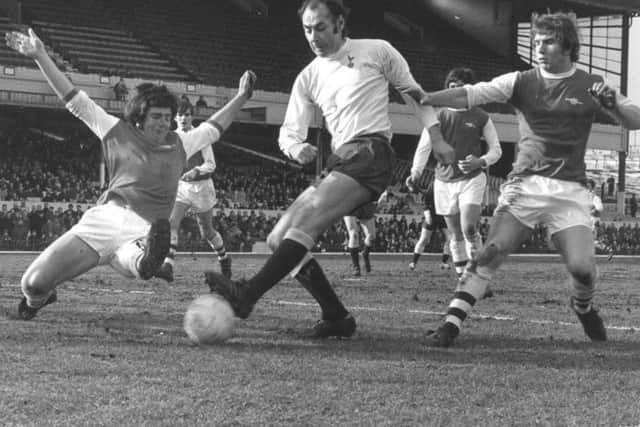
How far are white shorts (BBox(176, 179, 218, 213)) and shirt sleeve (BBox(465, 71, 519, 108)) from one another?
6583mm

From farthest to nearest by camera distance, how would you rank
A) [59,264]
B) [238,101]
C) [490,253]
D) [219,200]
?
[219,200] < [238,101] < [59,264] < [490,253]

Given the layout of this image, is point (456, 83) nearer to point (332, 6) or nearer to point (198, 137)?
point (198, 137)

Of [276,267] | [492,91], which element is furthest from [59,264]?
[492,91]

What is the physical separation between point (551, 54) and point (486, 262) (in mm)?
1398

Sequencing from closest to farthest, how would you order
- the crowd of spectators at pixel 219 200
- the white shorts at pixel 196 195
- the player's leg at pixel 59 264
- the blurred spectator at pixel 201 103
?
1. the player's leg at pixel 59 264
2. the white shorts at pixel 196 195
3. the crowd of spectators at pixel 219 200
4. the blurred spectator at pixel 201 103

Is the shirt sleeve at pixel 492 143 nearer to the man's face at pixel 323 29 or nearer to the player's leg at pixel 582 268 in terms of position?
the player's leg at pixel 582 268

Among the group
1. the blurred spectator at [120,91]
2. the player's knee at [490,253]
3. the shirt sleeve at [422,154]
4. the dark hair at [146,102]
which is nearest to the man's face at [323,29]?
the dark hair at [146,102]

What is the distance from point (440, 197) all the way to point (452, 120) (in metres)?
0.88

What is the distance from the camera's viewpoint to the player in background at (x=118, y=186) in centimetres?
637

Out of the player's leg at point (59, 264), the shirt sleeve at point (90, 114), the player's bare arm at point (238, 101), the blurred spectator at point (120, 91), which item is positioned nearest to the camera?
the player's leg at point (59, 264)

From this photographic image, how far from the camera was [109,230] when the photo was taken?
6.41 meters

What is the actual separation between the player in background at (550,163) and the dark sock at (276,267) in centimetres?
104

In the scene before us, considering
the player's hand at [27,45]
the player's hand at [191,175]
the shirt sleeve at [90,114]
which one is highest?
the player's hand at [27,45]

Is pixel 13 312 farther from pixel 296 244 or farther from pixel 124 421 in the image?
pixel 124 421
